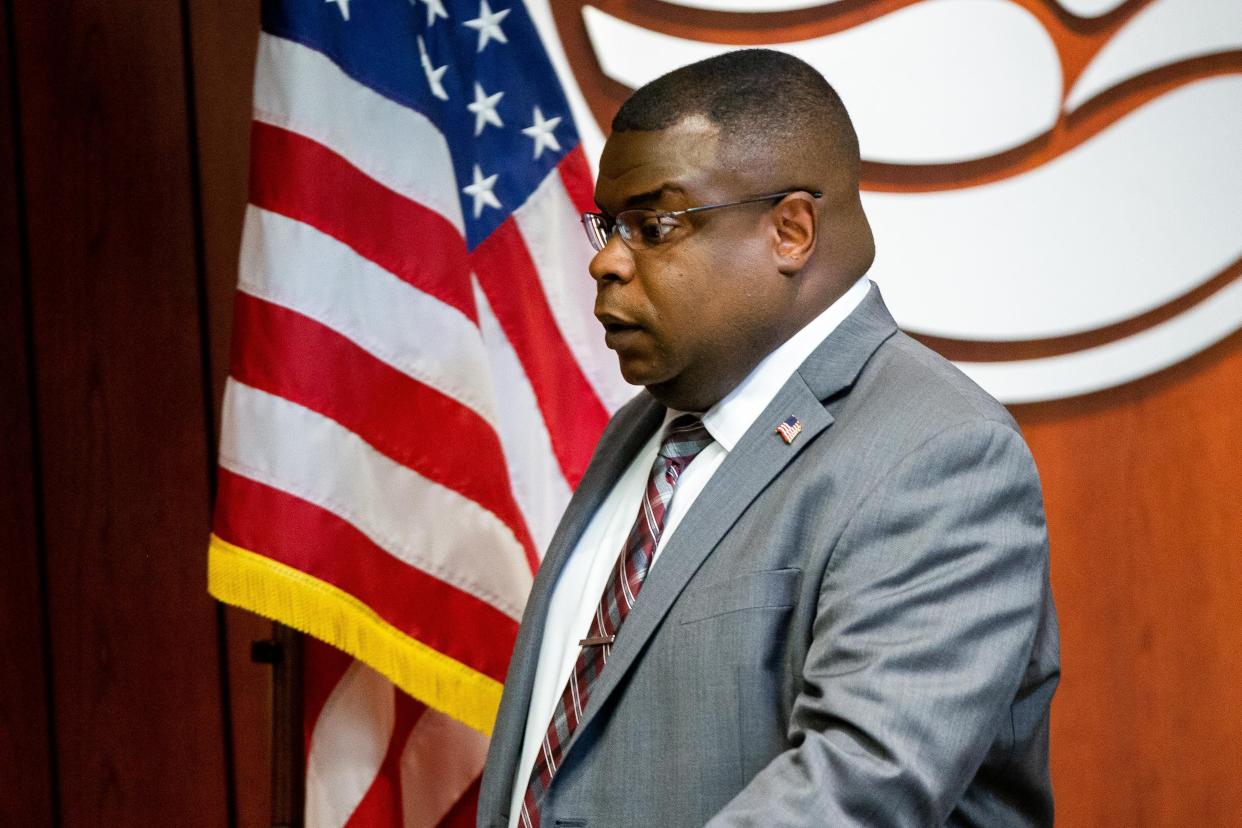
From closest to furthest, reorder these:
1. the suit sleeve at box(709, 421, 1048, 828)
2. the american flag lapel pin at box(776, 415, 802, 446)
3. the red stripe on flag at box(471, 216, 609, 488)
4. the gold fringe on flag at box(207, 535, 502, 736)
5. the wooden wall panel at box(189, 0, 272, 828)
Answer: the suit sleeve at box(709, 421, 1048, 828) < the american flag lapel pin at box(776, 415, 802, 446) < the gold fringe on flag at box(207, 535, 502, 736) < the red stripe on flag at box(471, 216, 609, 488) < the wooden wall panel at box(189, 0, 272, 828)

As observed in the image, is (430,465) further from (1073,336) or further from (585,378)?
(1073,336)

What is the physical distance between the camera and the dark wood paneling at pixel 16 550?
2541mm

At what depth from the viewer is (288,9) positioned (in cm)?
206

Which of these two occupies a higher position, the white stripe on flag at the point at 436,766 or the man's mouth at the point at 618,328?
the man's mouth at the point at 618,328

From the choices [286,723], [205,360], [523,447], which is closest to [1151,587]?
[523,447]

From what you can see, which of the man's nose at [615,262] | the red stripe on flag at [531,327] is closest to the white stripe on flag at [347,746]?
the red stripe on flag at [531,327]

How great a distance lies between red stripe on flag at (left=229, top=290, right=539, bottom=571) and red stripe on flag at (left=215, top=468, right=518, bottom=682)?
87mm

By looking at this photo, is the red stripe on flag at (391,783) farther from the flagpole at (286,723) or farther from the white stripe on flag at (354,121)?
the white stripe on flag at (354,121)

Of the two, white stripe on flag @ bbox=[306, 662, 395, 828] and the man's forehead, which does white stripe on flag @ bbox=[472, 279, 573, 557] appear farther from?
the man's forehead

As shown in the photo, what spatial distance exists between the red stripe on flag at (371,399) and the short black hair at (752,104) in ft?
2.34

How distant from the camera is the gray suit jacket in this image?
117 centimetres

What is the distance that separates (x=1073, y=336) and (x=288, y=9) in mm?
1318

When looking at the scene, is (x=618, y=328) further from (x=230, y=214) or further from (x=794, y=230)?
(x=230, y=214)

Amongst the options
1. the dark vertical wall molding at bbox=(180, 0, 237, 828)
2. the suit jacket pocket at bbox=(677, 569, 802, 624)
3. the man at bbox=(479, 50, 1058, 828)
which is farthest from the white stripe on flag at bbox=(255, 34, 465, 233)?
the suit jacket pocket at bbox=(677, 569, 802, 624)
